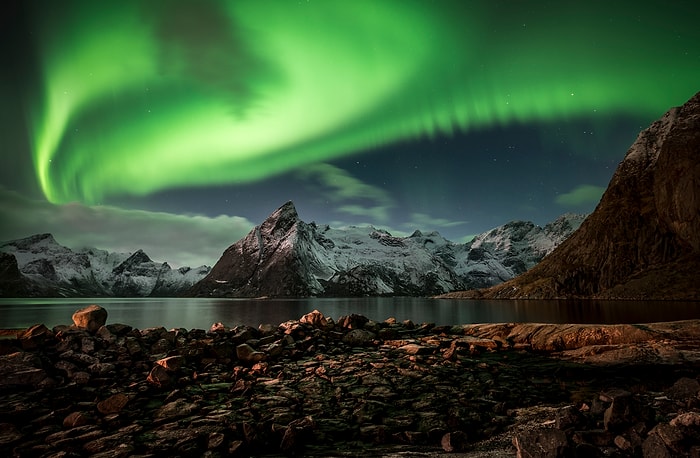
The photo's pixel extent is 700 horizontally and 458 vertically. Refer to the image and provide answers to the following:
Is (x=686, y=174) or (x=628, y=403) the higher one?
(x=686, y=174)

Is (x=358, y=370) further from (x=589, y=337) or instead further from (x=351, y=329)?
(x=589, y=337)

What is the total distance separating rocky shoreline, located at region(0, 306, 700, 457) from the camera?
10.2 meters

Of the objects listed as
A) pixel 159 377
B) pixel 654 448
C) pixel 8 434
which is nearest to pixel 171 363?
pixel 159 377

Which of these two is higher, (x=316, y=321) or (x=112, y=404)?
(x=316, y=321)

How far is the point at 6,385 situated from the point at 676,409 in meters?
24.6

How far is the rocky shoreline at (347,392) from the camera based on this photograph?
10.2 metres

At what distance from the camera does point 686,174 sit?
188 m

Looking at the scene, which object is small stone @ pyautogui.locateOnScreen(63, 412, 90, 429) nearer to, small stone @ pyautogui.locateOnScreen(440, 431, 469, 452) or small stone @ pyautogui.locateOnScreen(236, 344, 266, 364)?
small stone @ pyautogui.locateOnScreen(236, 344, 266, 364)

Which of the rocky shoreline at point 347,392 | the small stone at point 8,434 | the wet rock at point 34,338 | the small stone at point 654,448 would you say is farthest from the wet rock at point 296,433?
the wet rock at point 34,338

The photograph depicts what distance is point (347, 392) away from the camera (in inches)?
614

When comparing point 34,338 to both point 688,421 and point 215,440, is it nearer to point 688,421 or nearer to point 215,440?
point 215,440

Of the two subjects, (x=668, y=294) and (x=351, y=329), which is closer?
(x=351, y=329)

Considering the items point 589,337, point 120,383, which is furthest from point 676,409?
point 120,383

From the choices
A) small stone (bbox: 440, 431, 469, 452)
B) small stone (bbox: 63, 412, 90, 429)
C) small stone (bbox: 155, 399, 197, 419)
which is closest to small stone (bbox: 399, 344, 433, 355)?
small stone (bbox: 440, 431, 469, 452)
